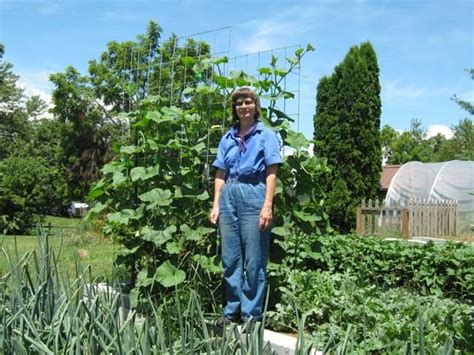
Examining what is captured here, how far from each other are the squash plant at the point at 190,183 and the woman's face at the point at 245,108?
1.11ft

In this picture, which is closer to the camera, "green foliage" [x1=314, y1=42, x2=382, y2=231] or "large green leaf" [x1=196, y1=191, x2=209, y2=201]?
"large green leaf" [x1=196, y1=191, x2=209, y2=201]

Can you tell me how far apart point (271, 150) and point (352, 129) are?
9.82 m

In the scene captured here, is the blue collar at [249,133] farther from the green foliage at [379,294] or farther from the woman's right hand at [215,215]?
the green foliage at [379,294]

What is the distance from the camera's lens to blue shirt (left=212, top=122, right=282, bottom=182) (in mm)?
3482

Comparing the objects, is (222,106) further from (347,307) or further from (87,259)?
(87,259)

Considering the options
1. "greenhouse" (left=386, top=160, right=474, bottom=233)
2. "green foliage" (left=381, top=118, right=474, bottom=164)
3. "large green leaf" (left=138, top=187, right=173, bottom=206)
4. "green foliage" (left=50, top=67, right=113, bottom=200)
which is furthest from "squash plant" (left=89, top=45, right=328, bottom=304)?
"green foliage" (left=381, top=118, right=474, bottom=164)

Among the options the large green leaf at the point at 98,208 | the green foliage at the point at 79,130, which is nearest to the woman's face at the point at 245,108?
the large green leaf at the point at 98,208

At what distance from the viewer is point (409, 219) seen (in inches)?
527

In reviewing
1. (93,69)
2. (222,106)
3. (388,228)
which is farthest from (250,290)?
(93,69)

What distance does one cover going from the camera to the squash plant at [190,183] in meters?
3.86

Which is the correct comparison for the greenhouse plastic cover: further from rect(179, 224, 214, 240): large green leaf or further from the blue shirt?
the blue shirt

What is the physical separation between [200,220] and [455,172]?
17400 mm

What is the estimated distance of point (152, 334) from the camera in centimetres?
175

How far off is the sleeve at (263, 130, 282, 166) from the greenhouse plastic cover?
49.1 feet
